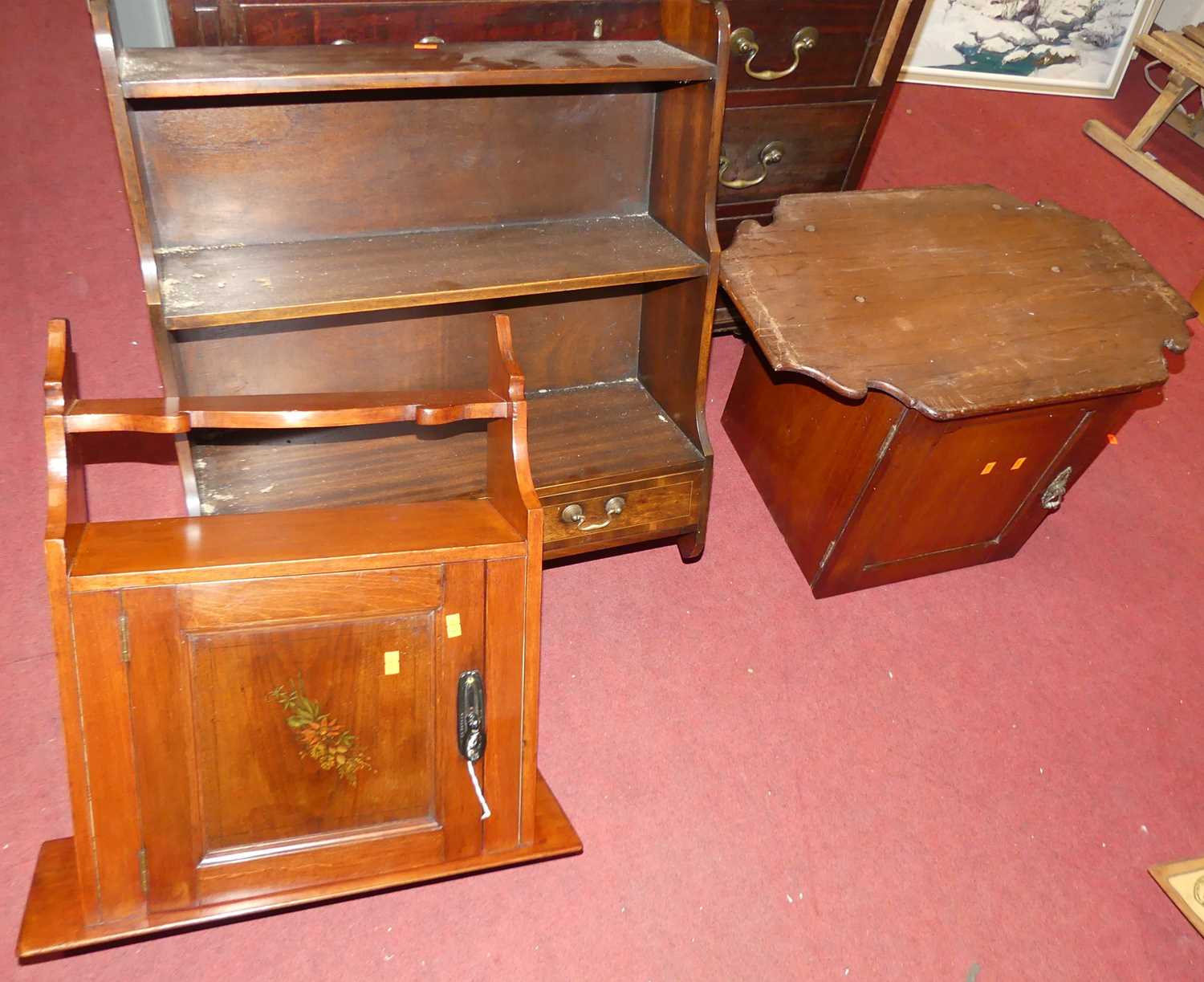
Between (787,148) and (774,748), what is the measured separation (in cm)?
162

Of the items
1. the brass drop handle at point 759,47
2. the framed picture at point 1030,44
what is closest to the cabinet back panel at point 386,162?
the brass drop handle at point 759,47

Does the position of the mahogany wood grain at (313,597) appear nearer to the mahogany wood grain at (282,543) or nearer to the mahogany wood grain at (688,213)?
the mahogany wood grain at (282,543)

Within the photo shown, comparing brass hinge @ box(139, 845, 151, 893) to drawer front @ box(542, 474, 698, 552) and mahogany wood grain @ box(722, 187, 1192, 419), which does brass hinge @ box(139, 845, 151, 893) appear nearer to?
drawer front @ box(542, 474, 698, 552)

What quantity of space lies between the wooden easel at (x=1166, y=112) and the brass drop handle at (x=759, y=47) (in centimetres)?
265

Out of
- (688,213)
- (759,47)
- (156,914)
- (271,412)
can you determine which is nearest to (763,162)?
(759,47)

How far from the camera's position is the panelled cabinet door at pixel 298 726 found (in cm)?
149

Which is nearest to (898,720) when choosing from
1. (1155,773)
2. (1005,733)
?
(1005,733)

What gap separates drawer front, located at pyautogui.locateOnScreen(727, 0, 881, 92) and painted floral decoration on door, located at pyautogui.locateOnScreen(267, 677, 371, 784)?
184 centimetres

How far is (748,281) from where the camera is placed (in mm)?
2348

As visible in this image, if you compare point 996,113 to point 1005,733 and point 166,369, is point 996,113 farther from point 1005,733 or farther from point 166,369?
point 166,369

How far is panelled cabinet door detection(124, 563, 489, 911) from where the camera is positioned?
1.49 metres

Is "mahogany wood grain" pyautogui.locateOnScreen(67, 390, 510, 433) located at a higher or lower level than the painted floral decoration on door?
higher

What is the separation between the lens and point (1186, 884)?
6.88ft

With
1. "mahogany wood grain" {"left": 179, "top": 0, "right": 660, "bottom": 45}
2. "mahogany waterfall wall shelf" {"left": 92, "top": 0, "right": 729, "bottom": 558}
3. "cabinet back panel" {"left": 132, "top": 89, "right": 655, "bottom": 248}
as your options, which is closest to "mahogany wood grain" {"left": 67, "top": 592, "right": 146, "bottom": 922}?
"mahogany waterfall wall shelf" {"left": 92, "top": 0, "right": 729, "bottom": 558}
